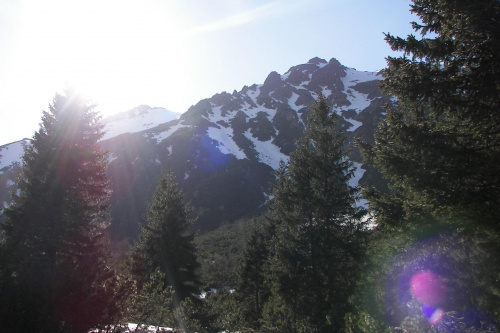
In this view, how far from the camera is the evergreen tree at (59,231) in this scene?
7.91m

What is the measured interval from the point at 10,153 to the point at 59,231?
156 m

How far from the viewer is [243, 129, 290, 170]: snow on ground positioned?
4170 inches

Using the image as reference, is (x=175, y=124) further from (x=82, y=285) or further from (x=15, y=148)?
(x=82, y=285)

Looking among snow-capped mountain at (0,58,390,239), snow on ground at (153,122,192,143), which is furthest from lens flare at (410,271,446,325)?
snow on ground at (153,122,192,143)

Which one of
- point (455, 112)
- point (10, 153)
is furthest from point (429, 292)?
point (10, 153)

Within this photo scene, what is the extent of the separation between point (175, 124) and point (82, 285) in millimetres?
118968

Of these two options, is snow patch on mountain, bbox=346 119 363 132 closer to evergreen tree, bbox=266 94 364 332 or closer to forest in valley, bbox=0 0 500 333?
evergreen tree, bbox=266 94 364 332

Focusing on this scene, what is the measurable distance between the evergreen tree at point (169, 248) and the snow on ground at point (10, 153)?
427ft

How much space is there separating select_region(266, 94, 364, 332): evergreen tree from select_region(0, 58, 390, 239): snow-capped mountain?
144 feet

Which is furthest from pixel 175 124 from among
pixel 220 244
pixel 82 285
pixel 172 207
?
pixel 82 285

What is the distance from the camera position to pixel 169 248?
708 inches

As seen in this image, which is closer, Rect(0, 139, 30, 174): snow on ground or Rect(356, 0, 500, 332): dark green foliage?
Rect(356, 0, 500, 332): dark green foliage

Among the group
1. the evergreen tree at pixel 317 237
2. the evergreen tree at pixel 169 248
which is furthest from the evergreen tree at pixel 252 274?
the evergreen tree at pixel 317 237

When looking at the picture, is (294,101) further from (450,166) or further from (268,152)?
(450,166)
